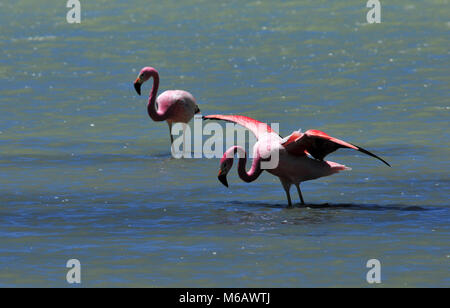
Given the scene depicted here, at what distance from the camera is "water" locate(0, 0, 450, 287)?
482 inches

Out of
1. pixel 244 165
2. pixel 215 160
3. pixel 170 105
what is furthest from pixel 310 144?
pixel 170 105


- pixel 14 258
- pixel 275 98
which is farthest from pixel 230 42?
pixel 14 258

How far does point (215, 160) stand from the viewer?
19.5 meters

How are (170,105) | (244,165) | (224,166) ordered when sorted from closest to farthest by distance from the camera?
(224,166) → (244,165) → (170,105)

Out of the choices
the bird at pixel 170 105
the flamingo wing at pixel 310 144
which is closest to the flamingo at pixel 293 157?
the flamingo wing at pixel 310 144

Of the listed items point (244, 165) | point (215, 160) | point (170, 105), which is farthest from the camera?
point (170, 105)

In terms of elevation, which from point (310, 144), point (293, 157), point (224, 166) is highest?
point (310, 144)

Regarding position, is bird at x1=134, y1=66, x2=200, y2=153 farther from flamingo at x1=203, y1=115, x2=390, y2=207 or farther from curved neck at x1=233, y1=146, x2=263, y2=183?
curved neck at x1=233, y1=146, x2=263, y2=183

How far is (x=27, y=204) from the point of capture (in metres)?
15.6

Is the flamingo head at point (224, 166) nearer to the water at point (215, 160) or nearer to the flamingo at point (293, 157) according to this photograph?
the flamingo at point (293, 157)

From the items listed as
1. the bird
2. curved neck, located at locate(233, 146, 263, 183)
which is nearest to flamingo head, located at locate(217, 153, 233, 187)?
curved neck, located at locate(233, 146, 263, 183)

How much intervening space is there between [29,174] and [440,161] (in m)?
6.27

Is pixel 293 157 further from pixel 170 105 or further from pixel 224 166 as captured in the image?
pixel 170 105

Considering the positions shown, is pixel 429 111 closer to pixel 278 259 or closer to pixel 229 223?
pixel 229 223
